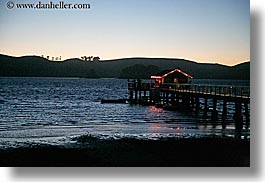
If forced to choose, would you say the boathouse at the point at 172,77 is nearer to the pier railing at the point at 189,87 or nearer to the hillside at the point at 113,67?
the hillside at the point at 113,67

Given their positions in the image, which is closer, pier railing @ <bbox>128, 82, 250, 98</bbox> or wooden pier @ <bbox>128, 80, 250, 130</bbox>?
wooden pier @ <bbox>128, 80, 250, 130</bbox>

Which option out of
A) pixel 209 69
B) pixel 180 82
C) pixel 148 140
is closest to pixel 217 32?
pixel 209 69

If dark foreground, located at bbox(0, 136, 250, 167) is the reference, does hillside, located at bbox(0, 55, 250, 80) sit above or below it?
above

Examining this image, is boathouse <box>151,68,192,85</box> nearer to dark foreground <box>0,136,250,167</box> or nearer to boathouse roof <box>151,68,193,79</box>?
boathouse roof <box>151,68,193,79</box>

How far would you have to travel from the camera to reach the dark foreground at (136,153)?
5555mm

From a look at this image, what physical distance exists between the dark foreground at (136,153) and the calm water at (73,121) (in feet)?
0.45

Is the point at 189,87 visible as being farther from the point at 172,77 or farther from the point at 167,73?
the point at 167,73

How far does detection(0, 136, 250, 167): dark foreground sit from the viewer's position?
5.55m

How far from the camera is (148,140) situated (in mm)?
6035

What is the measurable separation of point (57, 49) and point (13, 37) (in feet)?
1.56

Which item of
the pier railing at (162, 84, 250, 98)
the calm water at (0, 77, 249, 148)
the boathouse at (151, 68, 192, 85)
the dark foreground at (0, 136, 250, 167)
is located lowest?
the dark foreground at (0, 136, 250, 167)

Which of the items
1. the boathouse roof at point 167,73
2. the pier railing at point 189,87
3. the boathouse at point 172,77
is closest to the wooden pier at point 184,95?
the pier railing at point 189,87

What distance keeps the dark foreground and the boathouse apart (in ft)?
2.34

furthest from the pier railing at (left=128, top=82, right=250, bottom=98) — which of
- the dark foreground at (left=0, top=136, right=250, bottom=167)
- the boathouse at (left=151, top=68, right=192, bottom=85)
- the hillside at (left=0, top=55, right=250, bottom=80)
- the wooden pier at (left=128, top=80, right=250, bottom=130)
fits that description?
the dark foreground at (left=0, top=136, right=250, bottom=167)
